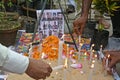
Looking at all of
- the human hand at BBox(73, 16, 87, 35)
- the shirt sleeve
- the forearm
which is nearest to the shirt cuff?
the shirt sleeve

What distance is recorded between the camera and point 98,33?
92.7 inches

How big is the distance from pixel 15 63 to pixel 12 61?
0.02m

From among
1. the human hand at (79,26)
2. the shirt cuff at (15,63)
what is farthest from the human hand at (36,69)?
the human hand at (79,26)

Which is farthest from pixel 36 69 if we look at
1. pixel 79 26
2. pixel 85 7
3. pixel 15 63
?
pixel 85 7

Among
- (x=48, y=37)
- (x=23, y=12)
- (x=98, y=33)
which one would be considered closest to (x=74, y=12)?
(x=23, y=12)

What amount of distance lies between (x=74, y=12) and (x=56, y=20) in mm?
1553

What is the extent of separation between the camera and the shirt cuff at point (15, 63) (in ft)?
3.87

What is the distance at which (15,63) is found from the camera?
1.20m

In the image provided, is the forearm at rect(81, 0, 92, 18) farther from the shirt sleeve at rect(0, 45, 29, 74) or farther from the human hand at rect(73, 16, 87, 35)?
the shirt sleeve at rect(0, 45, 29, 74)

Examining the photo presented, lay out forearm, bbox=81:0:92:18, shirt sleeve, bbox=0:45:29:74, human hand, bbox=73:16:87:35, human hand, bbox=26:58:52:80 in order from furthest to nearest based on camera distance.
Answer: forearm, bbox=81:0:92:18 < human hand, bbox=73:16:87:35 < human hand, bbox=26:58:52:80 < shirt sleeve, bbox=0:45:29:74

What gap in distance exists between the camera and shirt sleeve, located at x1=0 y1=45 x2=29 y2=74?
1.16m

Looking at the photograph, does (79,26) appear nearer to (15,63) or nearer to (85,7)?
(85,7)

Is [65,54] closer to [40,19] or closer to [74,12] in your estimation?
[40,19]

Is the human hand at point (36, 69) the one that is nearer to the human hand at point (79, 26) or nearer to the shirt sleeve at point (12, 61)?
the shirt sleeve at point (12, 61)
